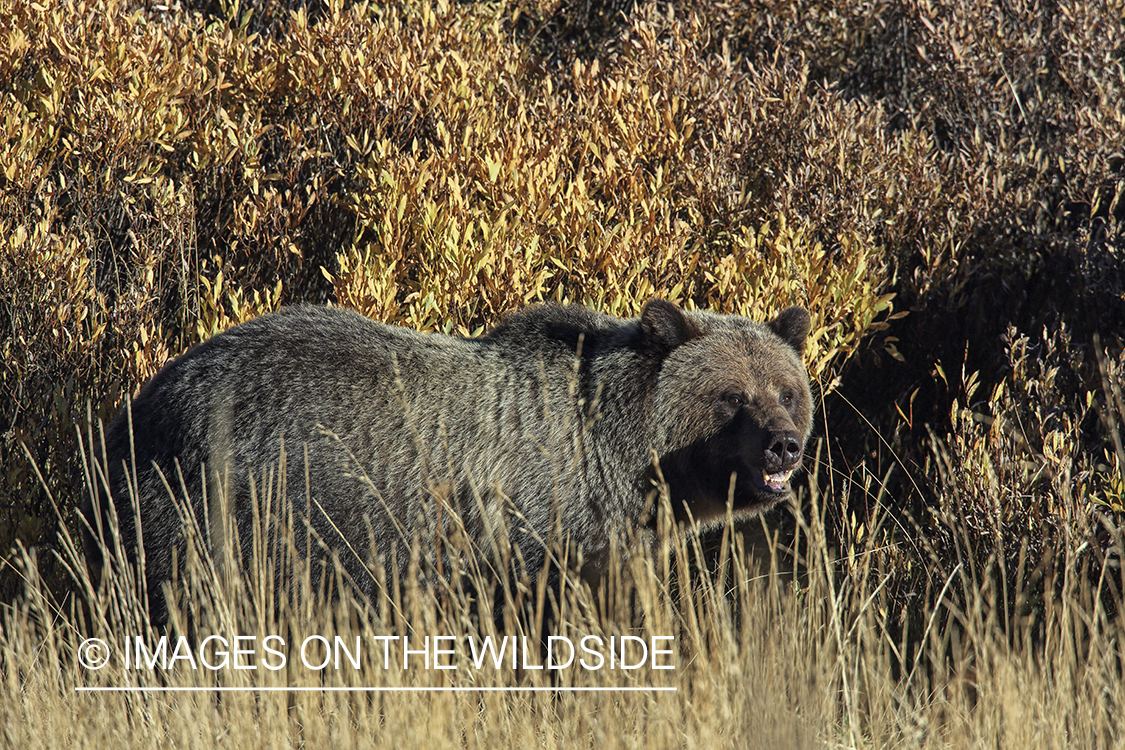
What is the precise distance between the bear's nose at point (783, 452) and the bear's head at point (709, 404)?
160 millimetres

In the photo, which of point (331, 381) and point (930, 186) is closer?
point (331, 381)

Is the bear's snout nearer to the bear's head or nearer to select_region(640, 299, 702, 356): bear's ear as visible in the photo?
the bear's head

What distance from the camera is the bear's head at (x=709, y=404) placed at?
436cm

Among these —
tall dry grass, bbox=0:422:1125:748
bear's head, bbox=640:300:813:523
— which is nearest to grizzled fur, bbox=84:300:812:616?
bear's head, bbox=640:300:813:523

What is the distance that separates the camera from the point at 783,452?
4098 mm

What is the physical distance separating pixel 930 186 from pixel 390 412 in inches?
159

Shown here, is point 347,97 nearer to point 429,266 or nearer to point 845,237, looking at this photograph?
point 429,266

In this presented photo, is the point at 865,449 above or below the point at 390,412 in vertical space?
below

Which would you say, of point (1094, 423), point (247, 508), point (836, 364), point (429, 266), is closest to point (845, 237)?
point (836, 364)

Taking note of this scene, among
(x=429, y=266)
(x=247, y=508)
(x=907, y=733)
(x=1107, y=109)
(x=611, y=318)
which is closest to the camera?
(x=907, y=733)

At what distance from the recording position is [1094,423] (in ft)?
17.9

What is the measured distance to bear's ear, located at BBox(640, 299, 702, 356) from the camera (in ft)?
14.3

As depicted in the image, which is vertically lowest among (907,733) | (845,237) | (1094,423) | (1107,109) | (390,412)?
(907,733)

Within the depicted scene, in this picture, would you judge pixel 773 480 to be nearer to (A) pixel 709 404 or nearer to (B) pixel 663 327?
(A) pixel 709 404
